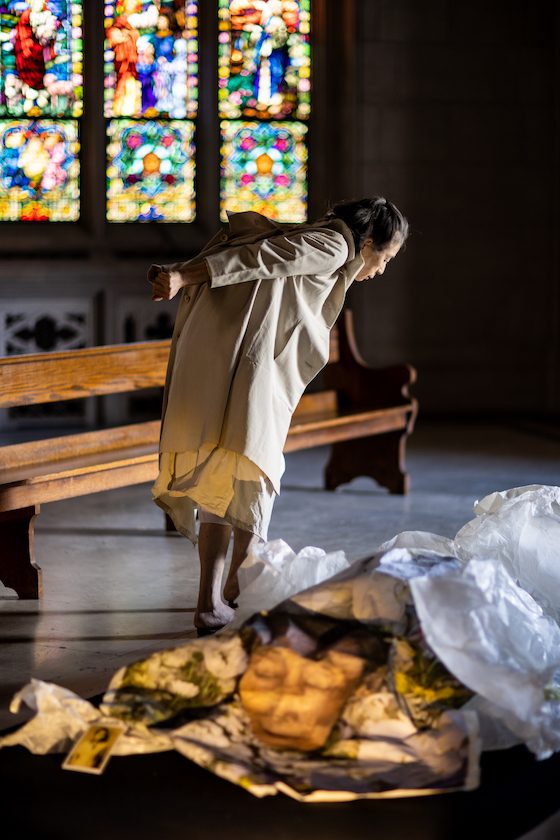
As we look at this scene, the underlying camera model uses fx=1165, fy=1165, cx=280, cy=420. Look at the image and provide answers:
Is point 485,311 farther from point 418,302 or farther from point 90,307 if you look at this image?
point 90,307

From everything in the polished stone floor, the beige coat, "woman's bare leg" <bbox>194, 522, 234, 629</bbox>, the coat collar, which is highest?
the coat collar

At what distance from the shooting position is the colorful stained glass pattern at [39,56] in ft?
26.6

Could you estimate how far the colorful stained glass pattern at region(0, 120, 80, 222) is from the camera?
8.11 m

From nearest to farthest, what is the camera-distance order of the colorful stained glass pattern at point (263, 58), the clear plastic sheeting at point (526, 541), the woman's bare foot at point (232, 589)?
the clear plastic sheeting at point (526, 541) < the woman's bare foot at point (232, 589) < the colorful stained glass pattern at point (263, 58)

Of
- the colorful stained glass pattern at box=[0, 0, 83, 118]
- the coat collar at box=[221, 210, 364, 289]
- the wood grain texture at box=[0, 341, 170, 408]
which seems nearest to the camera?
the coat collar at box=[221, 210, 364, 289]

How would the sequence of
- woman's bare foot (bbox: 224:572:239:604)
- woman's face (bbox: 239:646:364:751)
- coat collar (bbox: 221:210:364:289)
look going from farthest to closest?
woman's bare foot (bbox: 224:572:239:604)
coat collar (bbox: 221:210:364:289)
woman's face (bbox: 239:646:364:751)

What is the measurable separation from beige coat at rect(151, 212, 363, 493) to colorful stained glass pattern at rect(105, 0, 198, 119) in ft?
18.0

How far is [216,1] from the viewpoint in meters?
8.32

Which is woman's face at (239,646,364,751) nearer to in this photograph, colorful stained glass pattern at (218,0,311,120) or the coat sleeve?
the coat sleeve

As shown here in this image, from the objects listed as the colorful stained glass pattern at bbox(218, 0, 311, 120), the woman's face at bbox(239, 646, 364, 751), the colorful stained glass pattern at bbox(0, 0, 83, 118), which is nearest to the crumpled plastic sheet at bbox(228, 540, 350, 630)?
the woman's face at bbox(239, 646, 364, 751)

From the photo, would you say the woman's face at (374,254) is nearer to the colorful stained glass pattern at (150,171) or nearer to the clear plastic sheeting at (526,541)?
the clear plastic sheeting at (526,541)

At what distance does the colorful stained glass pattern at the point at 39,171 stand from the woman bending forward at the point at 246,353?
5.24 m

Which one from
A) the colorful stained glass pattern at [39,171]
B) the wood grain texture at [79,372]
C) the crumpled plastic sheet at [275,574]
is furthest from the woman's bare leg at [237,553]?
the colorful stained glass pattern at [39,171]

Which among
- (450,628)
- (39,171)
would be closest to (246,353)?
(450,628)
